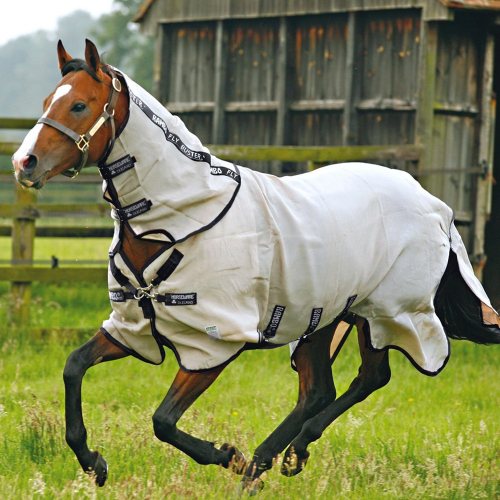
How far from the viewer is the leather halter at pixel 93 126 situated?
3406mm

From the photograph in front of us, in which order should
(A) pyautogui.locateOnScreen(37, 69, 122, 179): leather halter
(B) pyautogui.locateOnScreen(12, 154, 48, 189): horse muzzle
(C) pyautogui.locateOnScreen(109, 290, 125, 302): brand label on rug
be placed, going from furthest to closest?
1. (C) pyautogui.locateOnScreen(109, 290, 125, 302): brand label on rug
2. (A) pyautogui.locateOnScreen(37, 69, 122, 179): leather halter
3. (B) pyautogui.locateOnScreen(12, 154, 48, 189): horse muzzle

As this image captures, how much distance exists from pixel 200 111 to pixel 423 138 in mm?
3245

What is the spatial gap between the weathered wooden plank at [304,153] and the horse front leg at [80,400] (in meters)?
4.48

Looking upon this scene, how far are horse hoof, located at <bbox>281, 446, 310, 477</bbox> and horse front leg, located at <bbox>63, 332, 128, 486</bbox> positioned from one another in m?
0.99

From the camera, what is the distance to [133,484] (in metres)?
3.81

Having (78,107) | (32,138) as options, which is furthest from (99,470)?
(78,107)

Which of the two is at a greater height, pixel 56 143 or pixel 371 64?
pixel 371 64

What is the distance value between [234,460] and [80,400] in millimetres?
833

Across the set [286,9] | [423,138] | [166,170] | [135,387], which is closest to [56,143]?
[166,170]

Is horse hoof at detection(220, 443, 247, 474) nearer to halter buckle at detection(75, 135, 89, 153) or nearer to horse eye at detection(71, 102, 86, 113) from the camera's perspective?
halter buckle at detection(75, 135, 89, 153)

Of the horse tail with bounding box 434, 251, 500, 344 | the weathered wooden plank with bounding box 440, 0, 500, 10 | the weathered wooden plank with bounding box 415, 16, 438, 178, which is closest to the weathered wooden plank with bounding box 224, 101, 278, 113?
the weathered wooden plank with bounding box 415, 16, 438, 178

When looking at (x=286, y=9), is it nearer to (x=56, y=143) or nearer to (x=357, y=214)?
(x=357, y=214)

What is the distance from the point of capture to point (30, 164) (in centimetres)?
332

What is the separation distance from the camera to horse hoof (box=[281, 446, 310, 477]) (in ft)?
14.0
